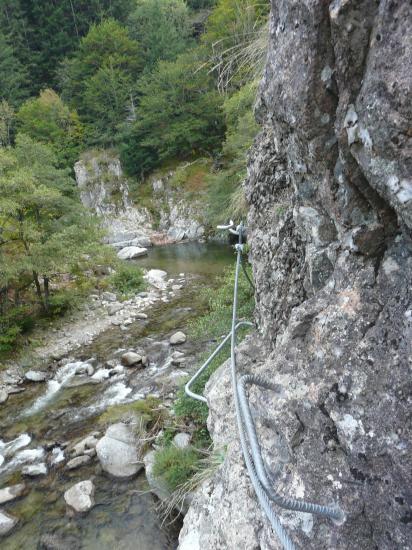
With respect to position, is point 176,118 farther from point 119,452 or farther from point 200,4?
point 119,452

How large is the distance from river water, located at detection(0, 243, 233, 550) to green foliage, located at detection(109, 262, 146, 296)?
101 inches

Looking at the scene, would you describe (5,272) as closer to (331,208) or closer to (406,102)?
(331,208)

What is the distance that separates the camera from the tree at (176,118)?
2897cm

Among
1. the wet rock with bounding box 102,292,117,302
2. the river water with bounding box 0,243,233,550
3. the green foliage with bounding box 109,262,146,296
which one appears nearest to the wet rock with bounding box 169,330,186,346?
the river water with bounding box 0,243,233,550

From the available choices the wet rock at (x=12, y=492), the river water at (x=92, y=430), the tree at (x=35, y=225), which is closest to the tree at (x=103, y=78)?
the tree at (x=35, y=225)

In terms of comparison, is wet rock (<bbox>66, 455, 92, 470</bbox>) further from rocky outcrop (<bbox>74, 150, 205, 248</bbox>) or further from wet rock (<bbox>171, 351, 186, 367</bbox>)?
rocky outcrop (<bbox>74, 150, 205, 248</bbox>)

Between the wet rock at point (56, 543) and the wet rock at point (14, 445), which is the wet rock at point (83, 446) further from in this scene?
the wet rock at point (56, 543)

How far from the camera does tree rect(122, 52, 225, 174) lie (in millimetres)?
28969

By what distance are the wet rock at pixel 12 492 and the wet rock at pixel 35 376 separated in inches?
135

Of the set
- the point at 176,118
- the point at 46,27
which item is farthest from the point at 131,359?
the point at 46,27

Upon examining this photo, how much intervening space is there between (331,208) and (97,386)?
285 inches

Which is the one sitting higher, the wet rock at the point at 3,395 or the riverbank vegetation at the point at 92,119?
the riverbank vegetation at the point at 92,119

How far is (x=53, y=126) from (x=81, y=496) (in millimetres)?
37044

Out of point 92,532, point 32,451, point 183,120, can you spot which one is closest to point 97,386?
point 32,451
